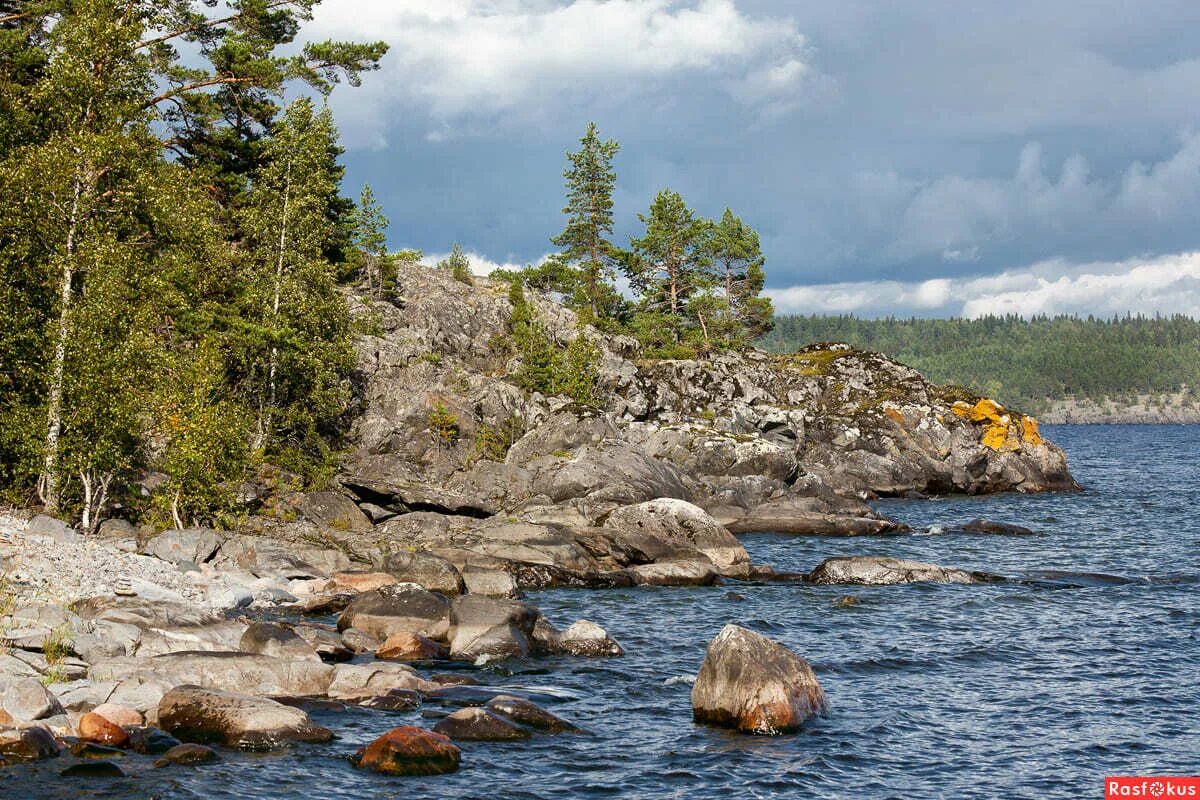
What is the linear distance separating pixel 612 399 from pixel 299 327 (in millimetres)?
33107

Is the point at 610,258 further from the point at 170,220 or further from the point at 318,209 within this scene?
the point at 170,220

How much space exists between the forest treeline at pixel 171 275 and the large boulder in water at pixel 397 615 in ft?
51.7

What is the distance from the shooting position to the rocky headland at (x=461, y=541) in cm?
1855

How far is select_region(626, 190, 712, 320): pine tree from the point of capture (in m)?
98.0

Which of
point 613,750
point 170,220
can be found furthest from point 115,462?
point 613,750

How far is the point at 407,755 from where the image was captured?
16531 millimetres

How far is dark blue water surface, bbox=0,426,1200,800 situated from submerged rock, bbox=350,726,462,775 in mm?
326

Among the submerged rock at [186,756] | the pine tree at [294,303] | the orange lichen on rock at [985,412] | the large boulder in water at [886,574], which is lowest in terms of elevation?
the large boulder in water at [886,574]

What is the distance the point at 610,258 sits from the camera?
101m

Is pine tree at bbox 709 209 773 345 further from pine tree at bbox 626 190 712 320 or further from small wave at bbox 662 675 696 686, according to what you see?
small wave at bbox 662 675 696 686

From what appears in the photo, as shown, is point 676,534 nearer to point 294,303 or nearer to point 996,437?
point 294,303

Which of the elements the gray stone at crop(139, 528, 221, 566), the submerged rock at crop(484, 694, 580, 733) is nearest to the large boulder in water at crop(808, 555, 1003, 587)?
the submerged rock at crop(484, 694, 580, 733)

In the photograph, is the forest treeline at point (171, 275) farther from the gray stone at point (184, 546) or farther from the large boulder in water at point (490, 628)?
the large boulder in water at point (490, 628)

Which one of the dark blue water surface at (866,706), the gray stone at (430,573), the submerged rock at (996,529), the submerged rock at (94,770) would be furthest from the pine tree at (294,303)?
the submerged rock at (996,529)
